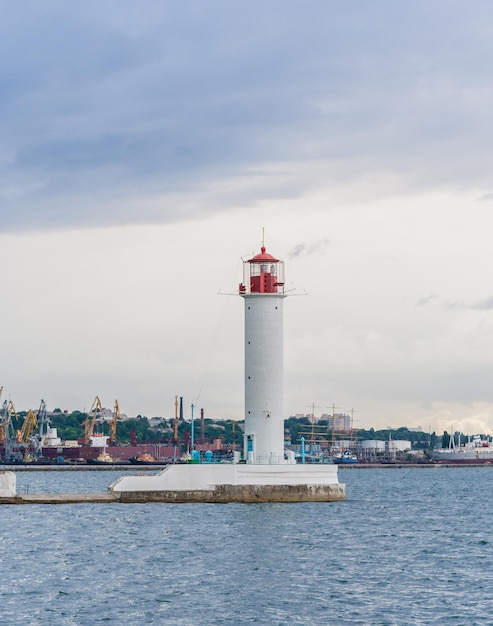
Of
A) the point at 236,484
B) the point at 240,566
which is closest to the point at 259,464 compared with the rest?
the point at 236,484

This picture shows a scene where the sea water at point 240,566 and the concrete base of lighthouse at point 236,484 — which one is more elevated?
the concrete base of lighthouse at point 236,484

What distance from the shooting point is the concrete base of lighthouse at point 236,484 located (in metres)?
57.8

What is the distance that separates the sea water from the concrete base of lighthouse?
74 cm

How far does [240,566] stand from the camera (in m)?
40.0

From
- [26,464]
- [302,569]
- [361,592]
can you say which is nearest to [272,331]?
[302,569]

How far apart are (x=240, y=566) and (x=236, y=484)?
17753 mm

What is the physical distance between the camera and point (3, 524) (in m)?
55.4

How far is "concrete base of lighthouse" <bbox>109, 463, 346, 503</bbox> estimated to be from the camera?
190 ft

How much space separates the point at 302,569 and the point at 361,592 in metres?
4.40

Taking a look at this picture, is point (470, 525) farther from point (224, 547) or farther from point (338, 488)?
point (224, 547)

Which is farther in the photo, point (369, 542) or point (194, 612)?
point (369, 542)

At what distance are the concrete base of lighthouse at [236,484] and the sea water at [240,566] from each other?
2.44 feet

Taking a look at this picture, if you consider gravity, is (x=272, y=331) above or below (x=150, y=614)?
above

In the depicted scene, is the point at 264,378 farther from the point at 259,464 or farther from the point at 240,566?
the point at 240,566
